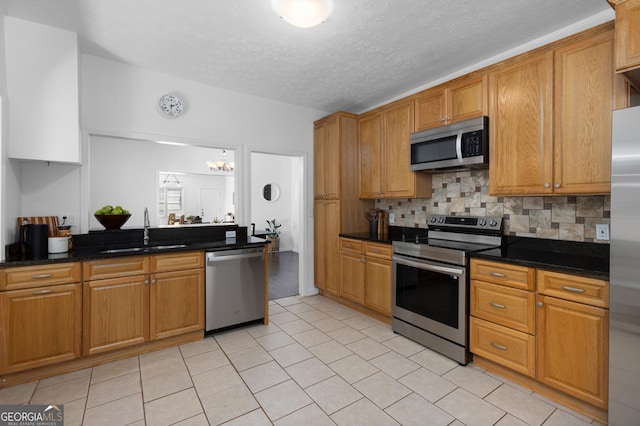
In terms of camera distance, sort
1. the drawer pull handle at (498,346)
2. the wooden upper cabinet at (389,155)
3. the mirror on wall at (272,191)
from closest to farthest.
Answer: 1. the drawer pull handle at (498,346)
2. the wooden upper cabinet at (389,155)
3. the mirror on wall at (272,191)

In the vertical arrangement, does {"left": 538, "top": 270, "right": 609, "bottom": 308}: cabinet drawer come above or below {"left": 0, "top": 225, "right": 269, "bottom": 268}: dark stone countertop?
below

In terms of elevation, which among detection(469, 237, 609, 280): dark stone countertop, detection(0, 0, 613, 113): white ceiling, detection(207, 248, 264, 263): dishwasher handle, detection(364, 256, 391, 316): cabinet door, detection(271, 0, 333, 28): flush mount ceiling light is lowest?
detection(364, 256, 391, 316): cabinet door

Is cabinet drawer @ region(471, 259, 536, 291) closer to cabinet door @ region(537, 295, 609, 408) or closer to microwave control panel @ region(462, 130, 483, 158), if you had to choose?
cabinet door @ region(537, 295, 609, 408)

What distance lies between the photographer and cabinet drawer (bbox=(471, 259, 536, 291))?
2.04 metres

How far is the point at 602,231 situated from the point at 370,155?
229cm

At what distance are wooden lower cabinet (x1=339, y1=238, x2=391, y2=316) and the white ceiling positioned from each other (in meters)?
1.87

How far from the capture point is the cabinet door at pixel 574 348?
173 cm

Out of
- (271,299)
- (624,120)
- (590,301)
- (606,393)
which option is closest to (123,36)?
(271,299)

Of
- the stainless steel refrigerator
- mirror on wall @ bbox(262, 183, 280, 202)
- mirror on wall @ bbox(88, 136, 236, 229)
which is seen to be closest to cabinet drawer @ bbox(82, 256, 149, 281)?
mirror on wall @ bbox(88, 136, 236, 229)

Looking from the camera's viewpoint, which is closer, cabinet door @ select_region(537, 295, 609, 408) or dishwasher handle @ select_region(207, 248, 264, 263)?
cabinet door @ select_region(537, 295, 609, 408)

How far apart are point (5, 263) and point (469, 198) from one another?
150 inches

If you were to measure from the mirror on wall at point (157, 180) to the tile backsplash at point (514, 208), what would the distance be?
10.2 feet

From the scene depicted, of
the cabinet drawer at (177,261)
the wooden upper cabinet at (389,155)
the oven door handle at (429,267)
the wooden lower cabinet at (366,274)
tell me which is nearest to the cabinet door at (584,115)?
the oven door handle at (429,267)

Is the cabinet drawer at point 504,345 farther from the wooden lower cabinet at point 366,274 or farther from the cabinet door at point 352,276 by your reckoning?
the cabinet door at point 352,276
